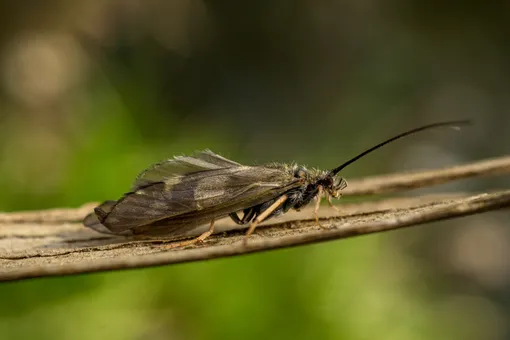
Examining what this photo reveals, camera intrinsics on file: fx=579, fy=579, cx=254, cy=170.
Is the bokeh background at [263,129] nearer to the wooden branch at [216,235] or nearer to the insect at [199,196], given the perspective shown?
the wooden branch at [216,235]

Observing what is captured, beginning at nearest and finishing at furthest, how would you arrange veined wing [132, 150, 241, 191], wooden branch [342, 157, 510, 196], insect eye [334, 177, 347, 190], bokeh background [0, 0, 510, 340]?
wooden branch [342, 157, 510, 196]
veined wing [132, 150, 241, 191]
insect eye [334, 177, 347, 190]
bokeh background [0, 0, 510, 340]

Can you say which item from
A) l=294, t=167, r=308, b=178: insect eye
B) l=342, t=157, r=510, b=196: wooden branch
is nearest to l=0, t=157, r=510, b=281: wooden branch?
l=342, t=157, r=510, b=196: wooden branch

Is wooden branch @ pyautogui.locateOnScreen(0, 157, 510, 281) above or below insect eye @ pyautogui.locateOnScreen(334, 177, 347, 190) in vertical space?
below

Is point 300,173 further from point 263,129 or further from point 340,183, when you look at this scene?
point 263,129

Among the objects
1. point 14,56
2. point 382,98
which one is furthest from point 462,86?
point 14,56

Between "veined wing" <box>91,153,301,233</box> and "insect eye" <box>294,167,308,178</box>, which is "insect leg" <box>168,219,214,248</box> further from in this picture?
"insect eye" <box>294,167,308,178</box>

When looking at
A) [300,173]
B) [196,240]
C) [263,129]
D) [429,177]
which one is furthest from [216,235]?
[263,129]

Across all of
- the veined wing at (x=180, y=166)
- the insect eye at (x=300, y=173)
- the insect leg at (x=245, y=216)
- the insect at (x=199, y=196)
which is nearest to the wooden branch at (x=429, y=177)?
the insect at (x=199, y=196)
